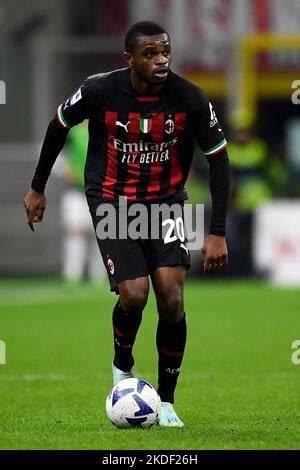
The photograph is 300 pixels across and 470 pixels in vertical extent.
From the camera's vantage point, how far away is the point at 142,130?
7.14 metres

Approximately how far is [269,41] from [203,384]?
10.3 m

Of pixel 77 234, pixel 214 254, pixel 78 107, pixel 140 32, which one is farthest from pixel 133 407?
pixel 77 234

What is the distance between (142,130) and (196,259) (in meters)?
10.6

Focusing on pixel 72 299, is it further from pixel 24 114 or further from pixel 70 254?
pixel 24 114

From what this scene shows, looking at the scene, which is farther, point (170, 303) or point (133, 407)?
point (170, 303)

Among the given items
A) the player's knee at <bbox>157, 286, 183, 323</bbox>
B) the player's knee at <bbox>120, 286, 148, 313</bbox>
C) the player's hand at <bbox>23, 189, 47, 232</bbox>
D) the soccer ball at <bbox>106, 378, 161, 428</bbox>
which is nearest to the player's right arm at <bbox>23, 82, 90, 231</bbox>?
the player's hand at <bbox>23, 189, 47, 232</bbox>

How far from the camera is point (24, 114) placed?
1969 cm

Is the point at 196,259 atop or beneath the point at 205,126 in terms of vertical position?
beneath

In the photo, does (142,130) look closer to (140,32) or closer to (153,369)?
(140,32)

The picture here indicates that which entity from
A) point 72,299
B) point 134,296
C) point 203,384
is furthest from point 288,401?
point 72,299

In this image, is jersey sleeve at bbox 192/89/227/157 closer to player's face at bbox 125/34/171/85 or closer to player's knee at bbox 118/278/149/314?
player's face at bbox 125/34/171/85

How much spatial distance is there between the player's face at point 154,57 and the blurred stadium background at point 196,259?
1.91 meters

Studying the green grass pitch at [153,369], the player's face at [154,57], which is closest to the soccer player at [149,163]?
the player's face at [154,57]

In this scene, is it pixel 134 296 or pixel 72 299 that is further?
pixel 72 299
